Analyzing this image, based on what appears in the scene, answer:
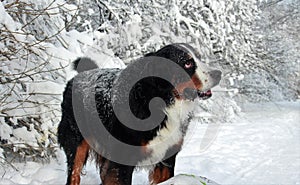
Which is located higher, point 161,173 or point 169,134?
point 169,134

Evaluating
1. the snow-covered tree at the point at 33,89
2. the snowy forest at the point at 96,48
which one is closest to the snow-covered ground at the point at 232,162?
the snowy forest at the point at 96,48

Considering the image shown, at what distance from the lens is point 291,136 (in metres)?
8.14

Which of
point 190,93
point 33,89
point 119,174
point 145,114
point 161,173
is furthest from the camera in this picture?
point 33,89

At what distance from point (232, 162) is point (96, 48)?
9.42 ft

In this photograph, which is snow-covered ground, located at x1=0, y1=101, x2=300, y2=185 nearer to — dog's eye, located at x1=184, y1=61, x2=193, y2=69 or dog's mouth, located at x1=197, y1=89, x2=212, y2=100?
dog's mouth, located at x1=197, y1=89, x2=212, y2=100

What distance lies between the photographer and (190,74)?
329 cm

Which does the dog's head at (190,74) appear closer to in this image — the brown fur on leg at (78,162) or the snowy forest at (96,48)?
the snowy forest at (96,48)

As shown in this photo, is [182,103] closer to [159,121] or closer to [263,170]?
[159,121]

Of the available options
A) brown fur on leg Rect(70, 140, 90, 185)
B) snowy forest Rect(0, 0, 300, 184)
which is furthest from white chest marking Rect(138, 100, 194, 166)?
snowy forest Rect(0, 0, 300, 184)

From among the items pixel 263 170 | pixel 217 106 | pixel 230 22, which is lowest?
pixel 217 106

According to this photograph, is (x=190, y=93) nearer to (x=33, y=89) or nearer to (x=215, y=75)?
(x=215, y=75)

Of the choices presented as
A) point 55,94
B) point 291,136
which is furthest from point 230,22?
point 55,94

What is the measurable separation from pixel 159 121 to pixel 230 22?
719 centimetres

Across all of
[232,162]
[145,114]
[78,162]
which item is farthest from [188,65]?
[232,162]
